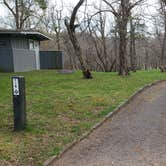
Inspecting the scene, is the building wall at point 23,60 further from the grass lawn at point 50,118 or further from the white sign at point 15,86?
the white sign at point 15,86

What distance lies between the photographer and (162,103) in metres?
11.3

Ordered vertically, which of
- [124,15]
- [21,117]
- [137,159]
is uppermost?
[124,15]

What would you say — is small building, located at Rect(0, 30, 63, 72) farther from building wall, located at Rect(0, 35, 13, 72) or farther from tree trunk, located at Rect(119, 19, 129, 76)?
tree trunk, located at Rect(119, 19, 129, 76)

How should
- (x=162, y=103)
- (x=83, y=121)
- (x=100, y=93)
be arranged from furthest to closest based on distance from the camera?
(x=100, y=93) < (x=162, y=103) < (x=83, y=121)

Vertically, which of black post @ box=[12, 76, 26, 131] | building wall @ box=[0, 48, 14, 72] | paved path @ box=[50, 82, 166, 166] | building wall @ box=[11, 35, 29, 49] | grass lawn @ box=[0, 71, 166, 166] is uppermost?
building wall @ box=[11, 35, 29, 49]

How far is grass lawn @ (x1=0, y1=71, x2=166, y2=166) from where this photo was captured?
5645 millimetres

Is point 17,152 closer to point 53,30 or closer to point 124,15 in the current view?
point 124,15

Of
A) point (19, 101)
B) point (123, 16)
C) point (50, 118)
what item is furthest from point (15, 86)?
point (123, 16)

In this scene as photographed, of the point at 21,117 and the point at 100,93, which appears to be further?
the point at 100,93

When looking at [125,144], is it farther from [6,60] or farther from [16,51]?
[16,51]

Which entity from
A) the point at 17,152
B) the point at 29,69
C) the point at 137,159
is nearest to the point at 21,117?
the point at 17,152

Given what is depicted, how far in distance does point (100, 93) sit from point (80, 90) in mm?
971

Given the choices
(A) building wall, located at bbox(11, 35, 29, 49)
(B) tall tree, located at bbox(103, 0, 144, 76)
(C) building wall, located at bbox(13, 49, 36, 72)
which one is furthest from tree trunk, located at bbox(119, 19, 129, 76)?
(A) building wall, located at bbox(11, 35, 29, 49)

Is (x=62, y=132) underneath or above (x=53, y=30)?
underneath
